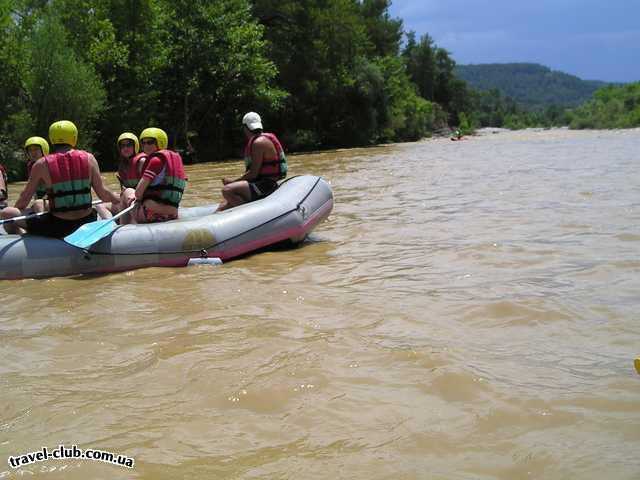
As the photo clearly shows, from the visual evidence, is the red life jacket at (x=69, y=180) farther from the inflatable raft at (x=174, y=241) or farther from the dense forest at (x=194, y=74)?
the dense forest at (x=194, y=74)

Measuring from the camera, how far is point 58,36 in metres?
17.1

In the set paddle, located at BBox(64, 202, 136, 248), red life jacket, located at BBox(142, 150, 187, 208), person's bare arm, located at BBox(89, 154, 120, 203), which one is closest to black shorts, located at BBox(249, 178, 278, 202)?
red life jacket, located at BBox(142, 150, 187, 208)

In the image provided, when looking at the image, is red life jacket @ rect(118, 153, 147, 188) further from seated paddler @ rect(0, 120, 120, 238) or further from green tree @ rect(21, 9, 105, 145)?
green tree @ rect(21, 9, 105, 145)

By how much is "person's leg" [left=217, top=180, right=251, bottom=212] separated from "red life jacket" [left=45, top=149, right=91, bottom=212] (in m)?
1.37

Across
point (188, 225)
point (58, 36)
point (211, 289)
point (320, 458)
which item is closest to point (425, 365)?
point (320, 458)

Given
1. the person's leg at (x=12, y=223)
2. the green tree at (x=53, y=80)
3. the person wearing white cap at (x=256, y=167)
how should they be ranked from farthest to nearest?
1. the green tree at (x=53, y=80)
2. the person wearing white cap at (x=256, y=167)
3. the person's leg at (x=12, y=223)

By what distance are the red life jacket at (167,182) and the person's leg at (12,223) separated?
1.01 m

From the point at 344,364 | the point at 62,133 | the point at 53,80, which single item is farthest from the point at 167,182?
the point at 53,80

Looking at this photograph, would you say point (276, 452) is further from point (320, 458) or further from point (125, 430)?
point (125, 430)

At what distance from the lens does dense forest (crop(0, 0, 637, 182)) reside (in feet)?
56.3

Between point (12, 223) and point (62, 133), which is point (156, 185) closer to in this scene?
point (62, 133)

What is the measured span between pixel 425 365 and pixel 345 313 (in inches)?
36.3

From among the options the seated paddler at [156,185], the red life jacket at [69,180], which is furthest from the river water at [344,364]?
the seated paddler at [156,185]

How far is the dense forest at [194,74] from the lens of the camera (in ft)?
56.3
